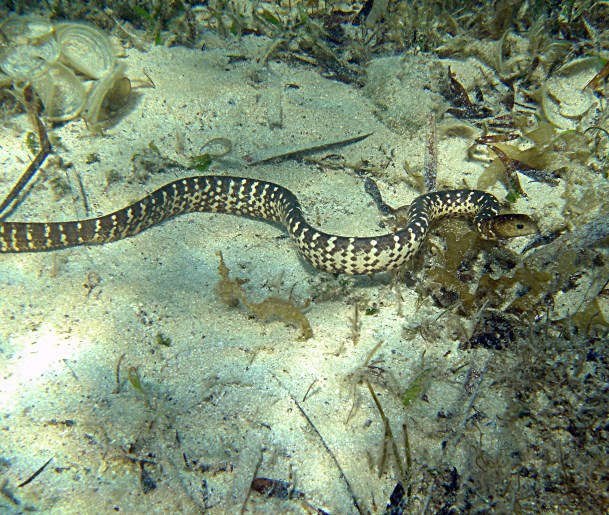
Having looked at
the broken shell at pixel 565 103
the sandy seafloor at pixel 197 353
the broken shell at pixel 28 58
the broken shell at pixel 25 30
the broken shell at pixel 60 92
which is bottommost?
the sandy seafloor at pixel 197 353

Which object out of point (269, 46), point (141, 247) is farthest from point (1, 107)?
point (269, 46)

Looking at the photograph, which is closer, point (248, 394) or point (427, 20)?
point (248, 394)

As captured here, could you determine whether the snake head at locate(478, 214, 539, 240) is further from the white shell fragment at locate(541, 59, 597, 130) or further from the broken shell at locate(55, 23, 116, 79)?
the broken shell at locate(55, 23, 116, 79)

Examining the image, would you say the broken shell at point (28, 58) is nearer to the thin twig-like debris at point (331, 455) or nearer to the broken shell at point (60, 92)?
the broken shell at point (60, 92)

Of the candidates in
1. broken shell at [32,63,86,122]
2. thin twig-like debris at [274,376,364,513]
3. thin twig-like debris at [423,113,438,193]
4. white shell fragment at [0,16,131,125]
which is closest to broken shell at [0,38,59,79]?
white shell fragment at [0,16,131,125]

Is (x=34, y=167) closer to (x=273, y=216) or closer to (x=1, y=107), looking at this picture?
(x=1, y=107)

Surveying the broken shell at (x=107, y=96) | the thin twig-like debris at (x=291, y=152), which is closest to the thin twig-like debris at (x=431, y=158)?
the thin twig-like debris at (x=291, y=152)

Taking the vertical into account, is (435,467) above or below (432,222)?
below
